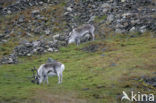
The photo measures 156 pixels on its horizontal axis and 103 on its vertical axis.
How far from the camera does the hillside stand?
15117mm

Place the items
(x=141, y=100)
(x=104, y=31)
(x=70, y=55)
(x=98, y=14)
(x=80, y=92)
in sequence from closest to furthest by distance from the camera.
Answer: (x=141, y=100) < (x=80, y=92) < (x=70, y=55) < (x=104, y=31) < (x=98, y=14)

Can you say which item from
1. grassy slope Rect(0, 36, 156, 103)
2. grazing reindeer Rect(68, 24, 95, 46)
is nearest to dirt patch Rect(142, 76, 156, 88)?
grassy slope Rect(0, 36, 156, 103)

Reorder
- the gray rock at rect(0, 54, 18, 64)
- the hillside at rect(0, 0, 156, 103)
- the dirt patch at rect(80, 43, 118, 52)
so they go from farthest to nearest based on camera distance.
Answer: the dirt patch at rect(80, 43, 118, 52) → the gray rock at rect(0, 54, 18, 64) → the hillside at rect(0, 0, 156, 103)

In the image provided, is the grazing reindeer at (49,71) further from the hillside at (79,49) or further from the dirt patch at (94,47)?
the dirt patch at (94,47)

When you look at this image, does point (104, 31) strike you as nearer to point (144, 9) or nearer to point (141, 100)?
point (144, 9)

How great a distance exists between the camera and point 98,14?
113 ft

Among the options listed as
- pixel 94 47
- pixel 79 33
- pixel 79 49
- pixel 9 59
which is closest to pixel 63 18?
pixel 79 33

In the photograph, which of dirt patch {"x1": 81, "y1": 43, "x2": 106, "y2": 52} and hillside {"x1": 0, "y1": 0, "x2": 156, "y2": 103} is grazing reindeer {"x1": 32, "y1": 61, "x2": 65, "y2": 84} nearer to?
hillside {"x1": 0, "y1": 0, "x2": 156, "y2": 103}

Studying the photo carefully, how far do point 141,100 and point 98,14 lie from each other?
22.6 meters

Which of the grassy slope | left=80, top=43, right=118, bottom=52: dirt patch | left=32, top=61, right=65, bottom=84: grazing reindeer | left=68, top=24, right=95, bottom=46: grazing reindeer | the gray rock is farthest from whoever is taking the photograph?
left=68, top=24, right=95, bottom=46: grazing reindeer

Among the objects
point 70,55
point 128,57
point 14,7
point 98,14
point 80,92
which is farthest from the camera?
point 14,7

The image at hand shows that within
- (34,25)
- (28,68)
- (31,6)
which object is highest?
(31,6)

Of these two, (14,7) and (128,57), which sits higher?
(14,7)

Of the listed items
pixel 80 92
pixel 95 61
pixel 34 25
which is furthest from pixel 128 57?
pixel 34 25
